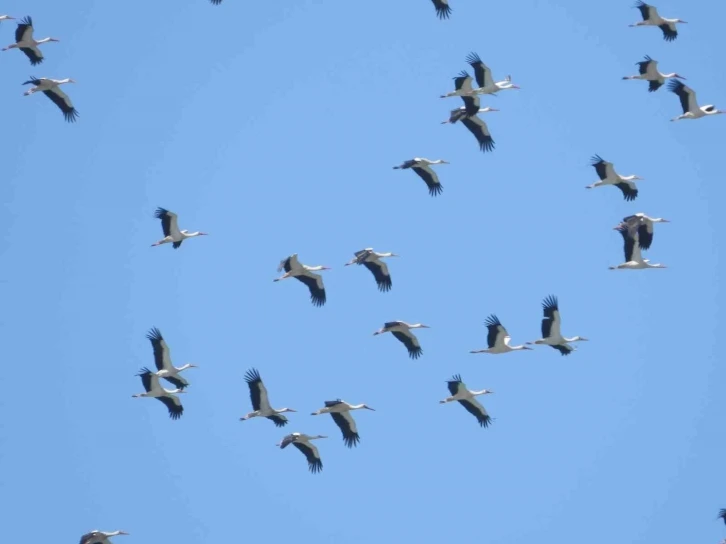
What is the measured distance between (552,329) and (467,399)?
8.20 ft

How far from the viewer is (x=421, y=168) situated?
41.2 meters

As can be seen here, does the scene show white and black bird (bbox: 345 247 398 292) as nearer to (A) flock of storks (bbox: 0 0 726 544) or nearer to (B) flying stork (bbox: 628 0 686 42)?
(A) flock of storks (bbox: 0 0 726 544)

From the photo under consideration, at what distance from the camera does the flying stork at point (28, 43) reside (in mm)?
40406

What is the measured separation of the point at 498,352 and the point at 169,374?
7261 mm

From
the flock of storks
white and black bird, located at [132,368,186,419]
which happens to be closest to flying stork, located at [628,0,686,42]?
the flock of storks

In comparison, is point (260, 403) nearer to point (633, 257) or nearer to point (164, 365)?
point (164, 365)

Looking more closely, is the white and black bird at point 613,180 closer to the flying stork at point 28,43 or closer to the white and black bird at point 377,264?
the white and black bird at point 377,264

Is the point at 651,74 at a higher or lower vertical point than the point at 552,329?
higher

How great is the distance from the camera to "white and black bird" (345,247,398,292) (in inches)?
1559

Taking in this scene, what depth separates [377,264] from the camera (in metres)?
39.8

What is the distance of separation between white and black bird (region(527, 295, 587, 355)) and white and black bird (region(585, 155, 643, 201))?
3.40 meters

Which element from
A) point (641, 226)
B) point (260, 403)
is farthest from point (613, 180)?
point (260, 403)

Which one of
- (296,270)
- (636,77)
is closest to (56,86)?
(296,270)

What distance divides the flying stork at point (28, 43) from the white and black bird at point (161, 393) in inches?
317
